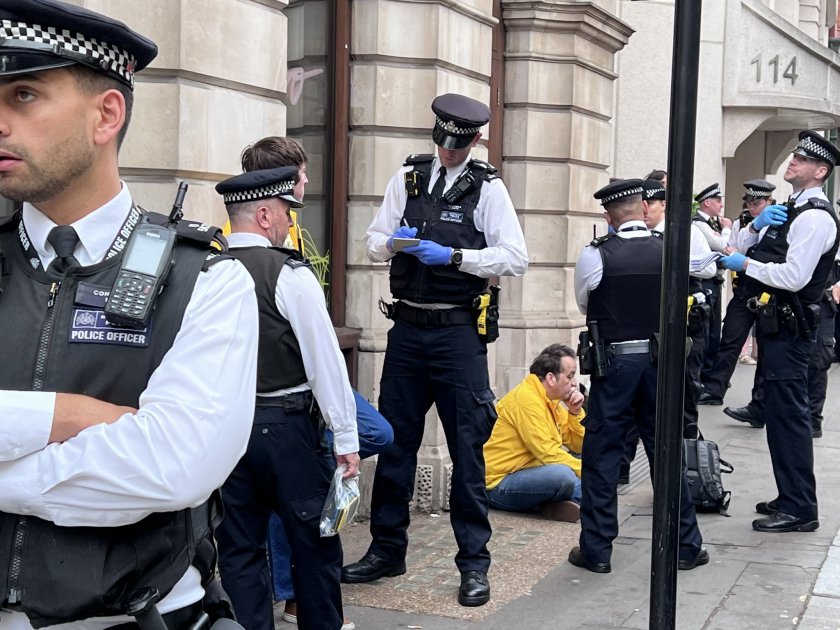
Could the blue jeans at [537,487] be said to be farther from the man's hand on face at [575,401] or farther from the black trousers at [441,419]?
the black trousers at [441,419]

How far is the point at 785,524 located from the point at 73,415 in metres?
5.94

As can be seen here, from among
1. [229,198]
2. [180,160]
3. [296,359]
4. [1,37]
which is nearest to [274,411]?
[296,359]

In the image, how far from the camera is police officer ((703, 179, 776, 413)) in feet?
38.3

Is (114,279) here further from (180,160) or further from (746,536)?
(746,536)

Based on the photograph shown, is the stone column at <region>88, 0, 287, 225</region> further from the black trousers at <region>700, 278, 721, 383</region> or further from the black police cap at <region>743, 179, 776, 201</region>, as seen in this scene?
the black police cap at <region>743, 179, 776, 201</region>

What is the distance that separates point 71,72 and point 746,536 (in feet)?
19.3

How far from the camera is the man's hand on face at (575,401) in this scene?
24.8ft

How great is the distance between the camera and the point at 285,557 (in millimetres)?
5277

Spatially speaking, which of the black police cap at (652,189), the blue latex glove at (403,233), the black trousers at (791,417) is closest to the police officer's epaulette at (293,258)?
the blue latex glove at (403,233)

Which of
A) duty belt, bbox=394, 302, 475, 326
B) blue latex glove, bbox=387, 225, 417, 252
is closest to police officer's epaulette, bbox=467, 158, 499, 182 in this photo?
blue latex glove, bbox=387, 225, 417, 252

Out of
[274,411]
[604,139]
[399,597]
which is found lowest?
[399,597]

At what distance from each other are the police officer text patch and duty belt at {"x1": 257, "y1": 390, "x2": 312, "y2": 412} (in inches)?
87.7

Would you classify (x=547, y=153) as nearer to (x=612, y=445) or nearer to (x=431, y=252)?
(x=612, y=445)

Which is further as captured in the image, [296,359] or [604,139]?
[604,139]
